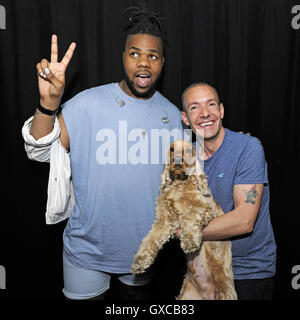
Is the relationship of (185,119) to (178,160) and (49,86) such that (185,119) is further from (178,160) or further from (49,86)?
(49,86)

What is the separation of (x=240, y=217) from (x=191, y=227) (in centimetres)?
25

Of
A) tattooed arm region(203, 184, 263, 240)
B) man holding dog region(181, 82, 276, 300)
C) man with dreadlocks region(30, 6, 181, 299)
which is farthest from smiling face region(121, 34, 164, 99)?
tattooed arm region(203, 184, 263, 240)

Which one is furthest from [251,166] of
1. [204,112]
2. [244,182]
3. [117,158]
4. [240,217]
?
[117,158]

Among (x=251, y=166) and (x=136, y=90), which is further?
(x=136, y=90)

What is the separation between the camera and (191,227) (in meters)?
1.55

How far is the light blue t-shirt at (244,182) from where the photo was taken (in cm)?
159

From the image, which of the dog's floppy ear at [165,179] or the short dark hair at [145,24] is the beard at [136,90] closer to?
the short dark hair at [145,24]

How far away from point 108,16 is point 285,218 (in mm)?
2117

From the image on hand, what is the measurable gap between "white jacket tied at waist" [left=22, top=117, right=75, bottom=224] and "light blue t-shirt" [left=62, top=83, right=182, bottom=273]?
0.07 m

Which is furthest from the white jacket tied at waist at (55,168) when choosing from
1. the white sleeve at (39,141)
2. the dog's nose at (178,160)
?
the dog's nose at (178,160)

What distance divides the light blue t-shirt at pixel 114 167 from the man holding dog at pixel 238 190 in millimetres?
235
